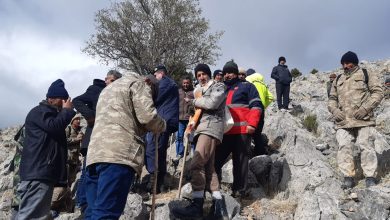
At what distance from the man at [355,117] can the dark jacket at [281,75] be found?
288 inches

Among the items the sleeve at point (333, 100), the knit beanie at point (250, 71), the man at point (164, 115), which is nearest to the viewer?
the man at point (164, 115)

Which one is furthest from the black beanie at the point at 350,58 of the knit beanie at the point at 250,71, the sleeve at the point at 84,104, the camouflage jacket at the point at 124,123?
the sleeve at the point at 84,104

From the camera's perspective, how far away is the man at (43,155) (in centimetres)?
532

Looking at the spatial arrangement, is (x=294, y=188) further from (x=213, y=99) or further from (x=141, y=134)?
(x=141, y=134)

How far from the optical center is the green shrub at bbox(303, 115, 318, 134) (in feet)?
39.9

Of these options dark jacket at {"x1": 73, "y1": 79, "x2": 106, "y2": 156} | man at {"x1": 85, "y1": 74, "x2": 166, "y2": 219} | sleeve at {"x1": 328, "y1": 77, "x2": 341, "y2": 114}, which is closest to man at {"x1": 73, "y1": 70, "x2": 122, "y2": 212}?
dark jacket at {"x1": 73, "y1": 79, "x2": 106, "y2": 156}

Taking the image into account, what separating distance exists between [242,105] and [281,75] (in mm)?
7981

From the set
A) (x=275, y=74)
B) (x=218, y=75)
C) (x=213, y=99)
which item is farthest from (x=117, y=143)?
(x=275, y=74)

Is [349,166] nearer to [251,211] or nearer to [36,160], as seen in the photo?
[251,211]

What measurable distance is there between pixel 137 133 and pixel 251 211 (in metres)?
2.95

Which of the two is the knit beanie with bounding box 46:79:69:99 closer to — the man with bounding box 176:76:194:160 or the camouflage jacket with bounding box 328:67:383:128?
the man with bounding box 176:76:194:160

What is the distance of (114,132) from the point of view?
4.42 m

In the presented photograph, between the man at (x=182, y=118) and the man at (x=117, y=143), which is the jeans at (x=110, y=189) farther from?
the man at (x=182, y=118)

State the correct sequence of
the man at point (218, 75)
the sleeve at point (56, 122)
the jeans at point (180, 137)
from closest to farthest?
the sleeve at point (56, 122) → the man at point (218, 75) → the jeans at point (180, 137)
